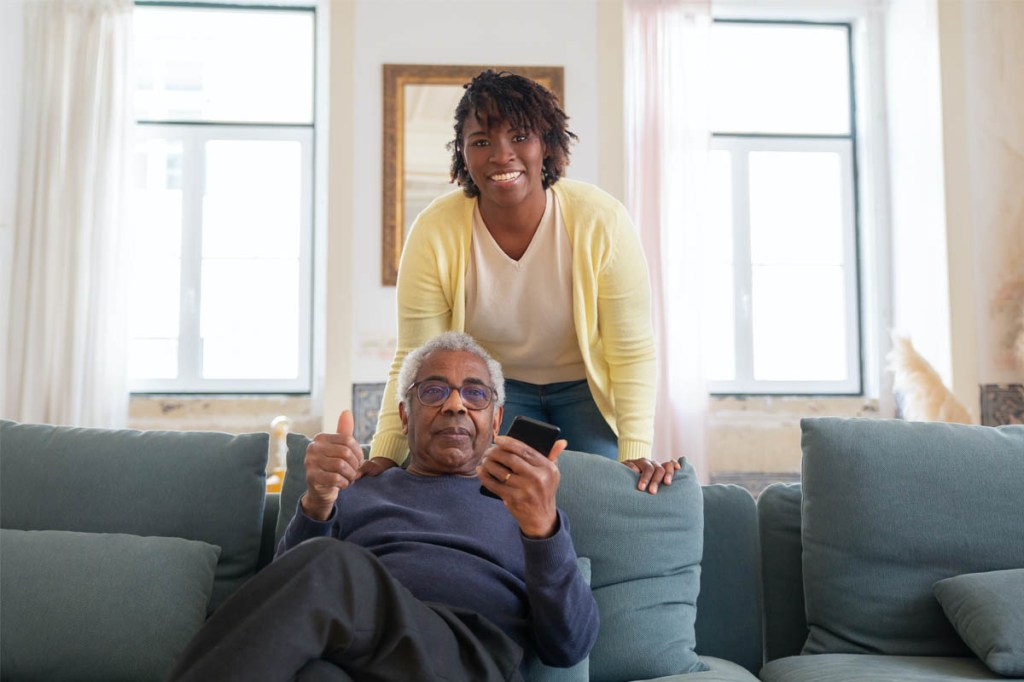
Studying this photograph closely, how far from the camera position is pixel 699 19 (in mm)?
4840

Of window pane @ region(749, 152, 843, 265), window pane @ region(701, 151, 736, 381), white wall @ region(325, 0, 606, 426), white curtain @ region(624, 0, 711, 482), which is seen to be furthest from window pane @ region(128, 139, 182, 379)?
window pane @ region(749, 152, 843, 265)

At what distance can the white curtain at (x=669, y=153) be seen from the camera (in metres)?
4.76

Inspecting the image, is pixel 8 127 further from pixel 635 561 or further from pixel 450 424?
pixel 635 561

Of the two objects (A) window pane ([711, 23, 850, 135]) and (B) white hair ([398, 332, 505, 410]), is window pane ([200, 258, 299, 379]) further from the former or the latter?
(B) white hair ([398, 332, 505, 410])

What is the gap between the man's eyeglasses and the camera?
77.9 inches

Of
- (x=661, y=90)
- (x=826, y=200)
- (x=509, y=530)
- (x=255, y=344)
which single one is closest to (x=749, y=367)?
(x=826, y=200)

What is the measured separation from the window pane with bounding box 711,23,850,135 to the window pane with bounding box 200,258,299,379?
2.45 meters

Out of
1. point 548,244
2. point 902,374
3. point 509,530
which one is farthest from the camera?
point 902,374

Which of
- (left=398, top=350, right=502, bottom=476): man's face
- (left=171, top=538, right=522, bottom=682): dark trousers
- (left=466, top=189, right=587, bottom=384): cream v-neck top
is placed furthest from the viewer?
(left=466, top=189, right=587, bottom=384): cream v-neck top

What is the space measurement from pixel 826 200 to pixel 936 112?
72 centimetres

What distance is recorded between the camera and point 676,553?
1.98 m

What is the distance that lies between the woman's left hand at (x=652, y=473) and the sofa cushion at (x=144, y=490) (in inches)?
32.2

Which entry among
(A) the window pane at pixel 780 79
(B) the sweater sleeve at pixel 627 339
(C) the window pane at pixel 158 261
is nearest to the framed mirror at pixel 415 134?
(A) the window pane at pixel 780 79

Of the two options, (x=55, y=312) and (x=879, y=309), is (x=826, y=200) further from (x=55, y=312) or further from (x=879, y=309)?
(x=55, y=312)
